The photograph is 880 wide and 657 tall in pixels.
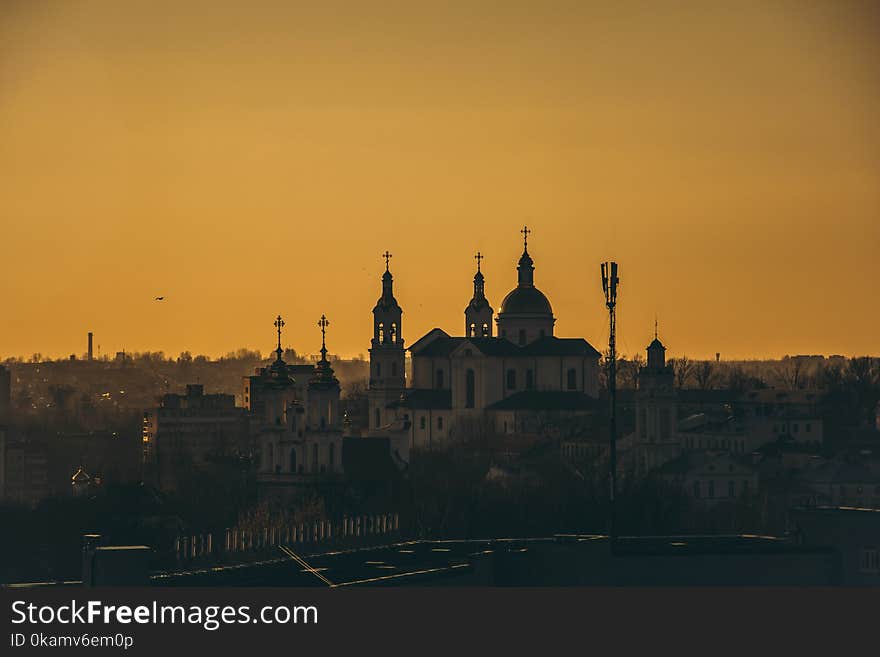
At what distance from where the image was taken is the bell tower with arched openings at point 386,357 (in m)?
178

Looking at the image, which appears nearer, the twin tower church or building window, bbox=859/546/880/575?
building window, bbox=859/546/880/575

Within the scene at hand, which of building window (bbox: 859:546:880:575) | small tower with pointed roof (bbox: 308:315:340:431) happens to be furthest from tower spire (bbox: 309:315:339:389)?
building window (bbox: 859:546:880:575)

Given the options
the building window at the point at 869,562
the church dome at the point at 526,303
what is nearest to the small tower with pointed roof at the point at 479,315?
the church dome at the point at 526,303

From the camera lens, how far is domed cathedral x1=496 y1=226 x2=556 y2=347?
596 feet

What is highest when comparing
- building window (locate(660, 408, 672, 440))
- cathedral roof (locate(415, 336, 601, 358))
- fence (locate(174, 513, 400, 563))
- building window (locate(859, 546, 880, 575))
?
cathedral roof (locate(415, 336, 601, 358))

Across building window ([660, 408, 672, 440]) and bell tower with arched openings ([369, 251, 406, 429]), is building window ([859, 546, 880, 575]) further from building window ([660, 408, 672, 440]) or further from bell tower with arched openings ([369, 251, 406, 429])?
bell tower with arched openings ([369, 251, 406, 429])

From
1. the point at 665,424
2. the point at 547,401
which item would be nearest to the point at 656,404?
the point at 665,424

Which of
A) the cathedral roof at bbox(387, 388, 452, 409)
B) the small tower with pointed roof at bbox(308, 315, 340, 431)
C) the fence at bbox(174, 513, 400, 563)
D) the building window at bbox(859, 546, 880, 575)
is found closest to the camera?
the building window at bbox(859, 546, 880, 575)

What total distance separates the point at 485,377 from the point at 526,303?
7051mm

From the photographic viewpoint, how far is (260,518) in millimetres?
119750

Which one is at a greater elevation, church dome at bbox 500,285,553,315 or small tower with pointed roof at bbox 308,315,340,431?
church dome at bbox 500,285,553,315

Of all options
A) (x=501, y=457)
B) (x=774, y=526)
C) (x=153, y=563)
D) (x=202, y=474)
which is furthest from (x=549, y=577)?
(x=501, y=457)

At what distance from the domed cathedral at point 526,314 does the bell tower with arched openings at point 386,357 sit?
19.4 feet

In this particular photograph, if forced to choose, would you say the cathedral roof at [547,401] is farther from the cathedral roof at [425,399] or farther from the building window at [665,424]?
the building window at [665,424]
